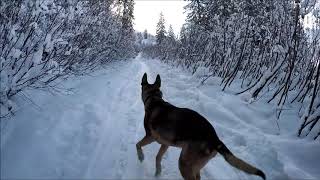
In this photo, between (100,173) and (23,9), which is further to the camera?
(23,9)

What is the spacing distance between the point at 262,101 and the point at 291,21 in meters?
2.21

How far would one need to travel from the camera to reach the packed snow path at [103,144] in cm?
398

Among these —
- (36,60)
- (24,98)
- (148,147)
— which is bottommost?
(148,147)

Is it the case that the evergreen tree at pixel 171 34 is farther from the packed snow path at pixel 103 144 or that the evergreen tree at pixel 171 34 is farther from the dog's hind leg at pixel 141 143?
the dog's hind leg at pixel 141 143

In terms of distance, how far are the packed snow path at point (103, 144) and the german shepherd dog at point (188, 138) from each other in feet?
2.07

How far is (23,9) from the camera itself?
4562mm

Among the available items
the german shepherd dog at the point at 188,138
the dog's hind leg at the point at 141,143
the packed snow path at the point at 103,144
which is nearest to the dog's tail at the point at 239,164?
the german shepherd dog at the point at 188,138

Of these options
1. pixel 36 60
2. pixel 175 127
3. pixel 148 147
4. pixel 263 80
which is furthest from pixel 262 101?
pixel 36 60

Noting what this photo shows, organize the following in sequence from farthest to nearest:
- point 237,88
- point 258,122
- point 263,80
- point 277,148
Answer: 1. point 237,88
2. point 263,80
3. point 258,122
4. point 277,148

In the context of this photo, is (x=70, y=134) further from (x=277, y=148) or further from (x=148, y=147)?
(x=277, y=148)

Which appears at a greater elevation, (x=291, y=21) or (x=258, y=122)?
(x=291, y=21)

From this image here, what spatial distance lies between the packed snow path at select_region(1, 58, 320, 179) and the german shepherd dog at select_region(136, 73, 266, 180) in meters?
0.63

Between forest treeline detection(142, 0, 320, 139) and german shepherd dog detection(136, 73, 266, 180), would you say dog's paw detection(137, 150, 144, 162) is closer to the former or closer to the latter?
german shepherd dog detection(136, 73, 266, 180)

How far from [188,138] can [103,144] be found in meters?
1.86
